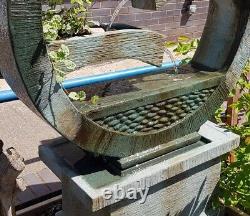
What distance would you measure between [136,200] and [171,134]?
39 centimetres

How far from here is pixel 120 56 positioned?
198 cm

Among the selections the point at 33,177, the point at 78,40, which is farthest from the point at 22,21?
the point at 33,177

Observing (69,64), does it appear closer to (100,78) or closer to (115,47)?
(115,47)

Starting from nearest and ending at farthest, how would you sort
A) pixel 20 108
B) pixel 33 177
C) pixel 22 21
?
1. pixel 22 21
2. pixel 33 177
3. pixel 20 108

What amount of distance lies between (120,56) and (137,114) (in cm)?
30

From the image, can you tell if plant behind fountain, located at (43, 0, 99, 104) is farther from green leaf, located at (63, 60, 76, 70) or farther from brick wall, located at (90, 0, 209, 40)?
brick wall, located at (90, 0, 209, 40)

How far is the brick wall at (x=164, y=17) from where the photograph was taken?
20.5 feet

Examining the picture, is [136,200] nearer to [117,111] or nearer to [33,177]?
[117,111]

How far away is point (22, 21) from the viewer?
5.12 feet

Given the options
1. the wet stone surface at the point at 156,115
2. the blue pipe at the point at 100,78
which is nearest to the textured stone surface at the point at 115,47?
the wet stone surface at the point at 156,115

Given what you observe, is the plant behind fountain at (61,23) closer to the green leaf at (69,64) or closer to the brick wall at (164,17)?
the green leaf at (69,64)

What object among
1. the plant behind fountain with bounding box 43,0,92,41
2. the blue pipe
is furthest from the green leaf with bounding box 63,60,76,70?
the blue pipe

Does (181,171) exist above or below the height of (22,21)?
below

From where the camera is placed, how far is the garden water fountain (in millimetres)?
1662
